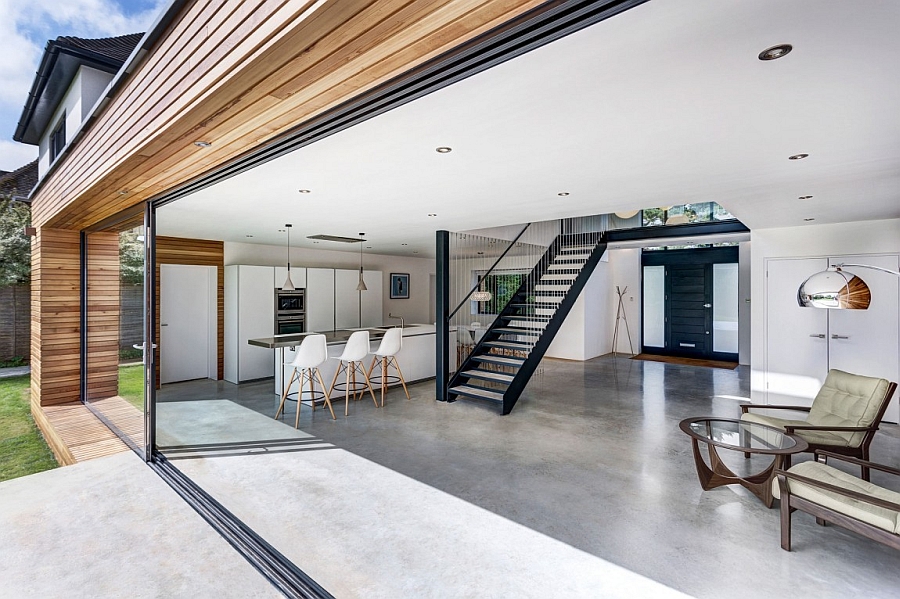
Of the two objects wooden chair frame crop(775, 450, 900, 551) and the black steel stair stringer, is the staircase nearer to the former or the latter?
the black steel stair stringer

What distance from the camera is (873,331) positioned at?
5188 mm

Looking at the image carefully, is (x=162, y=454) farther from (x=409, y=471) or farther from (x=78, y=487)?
(x=409, y=471)

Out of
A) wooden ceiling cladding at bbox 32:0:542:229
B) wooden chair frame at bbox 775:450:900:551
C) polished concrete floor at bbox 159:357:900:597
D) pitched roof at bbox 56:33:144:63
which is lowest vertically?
polished concrete floor at bbox 159:357:900:597

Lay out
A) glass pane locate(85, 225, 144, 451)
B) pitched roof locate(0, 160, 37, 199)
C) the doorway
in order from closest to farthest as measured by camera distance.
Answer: glass pane locate(85, 225, 144, 451) < pitched roof locate(0, 160, 37, 199) < the doorway

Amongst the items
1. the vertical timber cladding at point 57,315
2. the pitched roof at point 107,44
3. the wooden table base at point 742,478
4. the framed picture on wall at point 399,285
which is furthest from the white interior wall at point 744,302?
the vertical timber cladding at point 57,315

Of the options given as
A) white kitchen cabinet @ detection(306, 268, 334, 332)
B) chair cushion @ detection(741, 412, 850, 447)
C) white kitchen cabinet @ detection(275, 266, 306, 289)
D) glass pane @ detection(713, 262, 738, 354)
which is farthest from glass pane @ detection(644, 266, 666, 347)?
white kitchen cabinet @ detection(275, 266, 306, 289)

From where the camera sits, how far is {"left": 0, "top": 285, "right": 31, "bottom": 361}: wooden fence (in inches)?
329

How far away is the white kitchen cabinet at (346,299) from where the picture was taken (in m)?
8.55

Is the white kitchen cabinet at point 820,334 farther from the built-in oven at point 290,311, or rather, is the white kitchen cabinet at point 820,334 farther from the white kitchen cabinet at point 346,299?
the built-in oven at point 290,311

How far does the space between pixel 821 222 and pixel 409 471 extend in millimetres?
5549

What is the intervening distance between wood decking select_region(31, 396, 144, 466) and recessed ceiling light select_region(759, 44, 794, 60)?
527 centimetres

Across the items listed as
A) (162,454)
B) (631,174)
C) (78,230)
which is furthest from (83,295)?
(631,174)

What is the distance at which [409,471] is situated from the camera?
12.1 ft

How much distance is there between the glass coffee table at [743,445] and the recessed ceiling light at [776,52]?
7.62 ft
